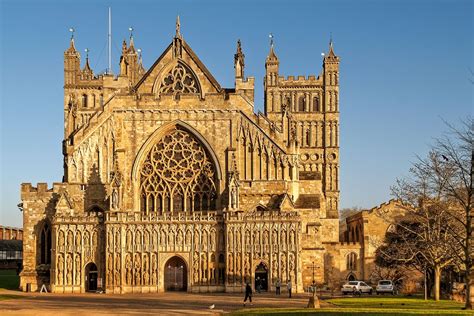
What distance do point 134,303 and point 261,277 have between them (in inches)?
655

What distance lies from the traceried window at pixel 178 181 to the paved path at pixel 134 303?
9.25 m

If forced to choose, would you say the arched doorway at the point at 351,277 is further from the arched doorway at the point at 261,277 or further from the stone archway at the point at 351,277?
the arched doorway at the point at 261,277

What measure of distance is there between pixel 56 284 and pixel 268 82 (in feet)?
184

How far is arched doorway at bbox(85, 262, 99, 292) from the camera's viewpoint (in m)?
71.5

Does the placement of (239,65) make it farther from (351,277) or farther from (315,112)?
(315,112)

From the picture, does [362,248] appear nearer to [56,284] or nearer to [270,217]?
[270,217]

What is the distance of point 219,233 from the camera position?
70.7 m

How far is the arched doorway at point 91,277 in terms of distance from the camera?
71.5 metres

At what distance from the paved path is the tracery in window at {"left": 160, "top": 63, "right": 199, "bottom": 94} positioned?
18.8 meters

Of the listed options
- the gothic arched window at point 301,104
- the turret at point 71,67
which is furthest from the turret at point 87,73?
the gothic arched window at point 301,104

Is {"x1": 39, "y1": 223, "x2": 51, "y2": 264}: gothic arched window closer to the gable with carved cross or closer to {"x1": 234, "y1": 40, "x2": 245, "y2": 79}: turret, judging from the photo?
the gable with carved cross

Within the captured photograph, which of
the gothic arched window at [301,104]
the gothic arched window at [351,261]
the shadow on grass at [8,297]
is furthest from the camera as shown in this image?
the gothic arched window at [301,104]

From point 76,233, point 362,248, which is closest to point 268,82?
point 362,248

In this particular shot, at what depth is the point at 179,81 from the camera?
3027 inches
